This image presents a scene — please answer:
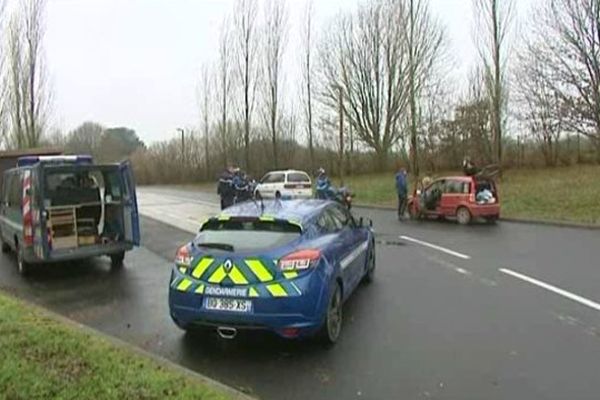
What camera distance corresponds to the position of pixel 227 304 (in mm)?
5840

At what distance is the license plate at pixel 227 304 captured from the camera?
579 centimetres

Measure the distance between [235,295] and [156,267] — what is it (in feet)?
18.9

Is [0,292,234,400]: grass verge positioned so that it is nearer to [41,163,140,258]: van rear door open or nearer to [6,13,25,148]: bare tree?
[41,163,140,258]: van rear door open

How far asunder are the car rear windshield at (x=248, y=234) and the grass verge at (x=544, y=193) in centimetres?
1426

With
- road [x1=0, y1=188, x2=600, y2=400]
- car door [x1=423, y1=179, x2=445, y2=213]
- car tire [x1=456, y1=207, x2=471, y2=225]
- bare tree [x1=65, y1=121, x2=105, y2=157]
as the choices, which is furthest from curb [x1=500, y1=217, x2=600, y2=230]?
bare tree [x1=65, y1=121, x2=105, y2=157]

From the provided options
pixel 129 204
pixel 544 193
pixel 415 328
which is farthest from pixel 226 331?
pixel 544 193

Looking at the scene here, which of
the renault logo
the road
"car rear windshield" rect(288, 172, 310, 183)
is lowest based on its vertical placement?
the road

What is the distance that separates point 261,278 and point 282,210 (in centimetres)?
127

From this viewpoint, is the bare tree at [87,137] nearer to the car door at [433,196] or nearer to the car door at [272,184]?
the car door at [272,184]

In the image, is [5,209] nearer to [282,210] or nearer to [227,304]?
[282,210]

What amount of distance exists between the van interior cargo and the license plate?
5.55 meters

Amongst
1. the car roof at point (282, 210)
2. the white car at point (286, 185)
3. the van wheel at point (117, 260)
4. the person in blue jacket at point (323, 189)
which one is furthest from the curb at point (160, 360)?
the white car at point (286, 185)

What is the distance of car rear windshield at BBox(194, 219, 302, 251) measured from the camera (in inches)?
242

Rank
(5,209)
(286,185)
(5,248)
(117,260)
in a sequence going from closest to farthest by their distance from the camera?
1. (117,260)
2. (5,209)
3. (5,248)
4. (286,185)
